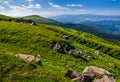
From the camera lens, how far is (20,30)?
90750 millimetres

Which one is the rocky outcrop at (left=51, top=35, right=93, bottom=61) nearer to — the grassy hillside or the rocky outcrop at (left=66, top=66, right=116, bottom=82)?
the grassy hillside

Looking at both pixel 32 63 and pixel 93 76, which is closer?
pixel 32 63

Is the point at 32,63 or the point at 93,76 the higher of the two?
the point at 32,63

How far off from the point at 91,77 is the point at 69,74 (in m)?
3.64

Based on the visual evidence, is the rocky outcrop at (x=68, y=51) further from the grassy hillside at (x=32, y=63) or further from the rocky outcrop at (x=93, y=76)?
the rocky outcrop at (x=93, y=76)

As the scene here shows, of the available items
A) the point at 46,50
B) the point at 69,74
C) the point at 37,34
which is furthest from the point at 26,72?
the point at 37,34

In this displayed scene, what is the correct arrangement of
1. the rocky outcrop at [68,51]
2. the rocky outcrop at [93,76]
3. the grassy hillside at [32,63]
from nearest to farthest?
1. the grassy hillside at [32,63]
2. the rocky outcrop at [93,76]
3. the rocky outcrop at [68,51]

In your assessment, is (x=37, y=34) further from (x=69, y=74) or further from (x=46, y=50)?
(x=69, y=74)

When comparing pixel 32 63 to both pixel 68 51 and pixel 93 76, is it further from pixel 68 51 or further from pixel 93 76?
pixel 68 51

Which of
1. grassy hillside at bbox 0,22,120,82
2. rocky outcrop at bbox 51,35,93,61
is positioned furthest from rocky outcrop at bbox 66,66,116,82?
rocky outcrop at bbox 51,35,93,61

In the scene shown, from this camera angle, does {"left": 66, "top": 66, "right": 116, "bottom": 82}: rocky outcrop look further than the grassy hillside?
Yes

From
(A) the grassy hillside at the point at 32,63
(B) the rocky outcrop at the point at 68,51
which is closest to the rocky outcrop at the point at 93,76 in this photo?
(A) the grassy hillside at the point at 32,63

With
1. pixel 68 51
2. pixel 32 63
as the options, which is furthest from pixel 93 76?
pixel 68 51

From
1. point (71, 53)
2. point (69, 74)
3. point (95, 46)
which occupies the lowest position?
point (95, 46)
